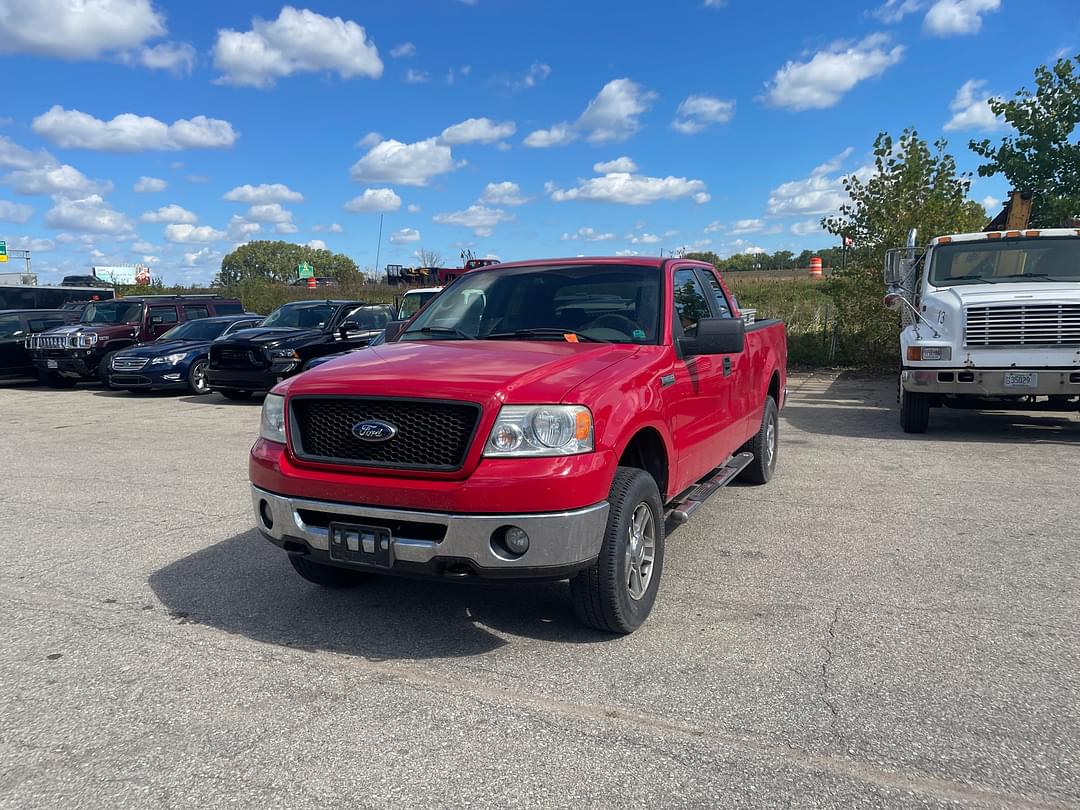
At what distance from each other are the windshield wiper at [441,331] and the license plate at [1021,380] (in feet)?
20.5

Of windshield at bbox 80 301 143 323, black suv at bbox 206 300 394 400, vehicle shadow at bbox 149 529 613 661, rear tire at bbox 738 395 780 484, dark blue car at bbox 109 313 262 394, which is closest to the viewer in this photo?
vehicle shadow at bbox 149 529 613 661

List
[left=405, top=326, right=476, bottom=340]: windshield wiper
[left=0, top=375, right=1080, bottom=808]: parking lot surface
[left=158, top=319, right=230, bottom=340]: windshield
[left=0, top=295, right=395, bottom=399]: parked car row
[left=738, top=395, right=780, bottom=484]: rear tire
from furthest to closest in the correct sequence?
[left=158, top=319, right=230, bottom=340]: windshield
[left=0, top=295, right=395, bottom=399]: parked car row
[left=738, top=395, right=780, bottom=484]: rear tire
[left=405, top=326, right=476, bottom=340]: windshield wiper
[left=0, top=375, right=1080, bottom=808]: parking lot surface

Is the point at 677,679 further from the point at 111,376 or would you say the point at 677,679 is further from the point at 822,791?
the point at 111,376

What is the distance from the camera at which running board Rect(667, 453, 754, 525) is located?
4.50m

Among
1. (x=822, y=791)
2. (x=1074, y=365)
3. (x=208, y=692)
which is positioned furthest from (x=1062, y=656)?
(x=1074, y=365)

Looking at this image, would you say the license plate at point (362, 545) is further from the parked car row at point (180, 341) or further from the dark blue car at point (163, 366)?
the dark blue car at point (163, 366)

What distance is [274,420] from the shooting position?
13.0ft

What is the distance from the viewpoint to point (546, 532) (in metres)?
3.32

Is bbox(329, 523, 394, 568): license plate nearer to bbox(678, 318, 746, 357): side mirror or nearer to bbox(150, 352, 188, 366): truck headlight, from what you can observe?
bbox(678, 318, 746, 357): side mirror

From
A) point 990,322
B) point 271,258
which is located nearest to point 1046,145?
point 990,322

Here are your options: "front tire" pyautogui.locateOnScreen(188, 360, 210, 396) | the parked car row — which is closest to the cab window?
the parked car row

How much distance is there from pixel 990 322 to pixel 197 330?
46.3 ft

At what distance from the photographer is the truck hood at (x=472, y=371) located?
3.48m

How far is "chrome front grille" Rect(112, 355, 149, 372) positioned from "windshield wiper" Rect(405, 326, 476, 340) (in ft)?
38.5
